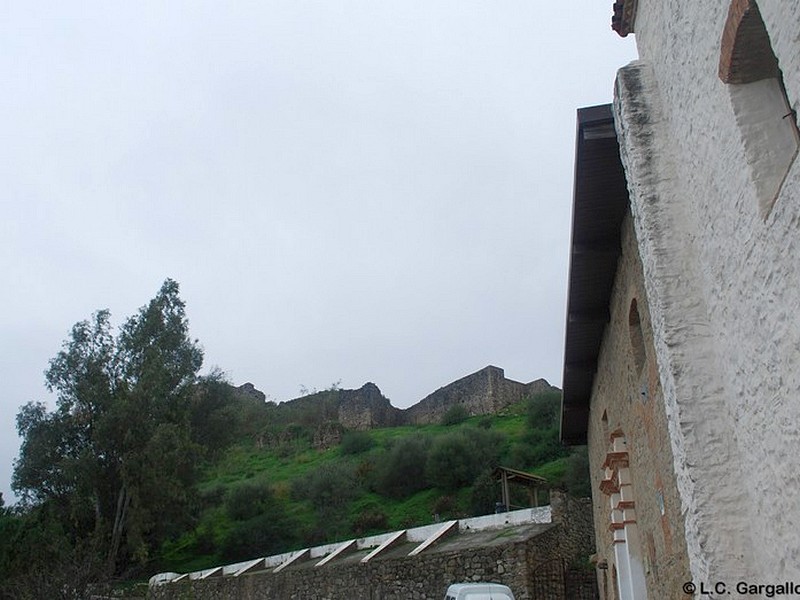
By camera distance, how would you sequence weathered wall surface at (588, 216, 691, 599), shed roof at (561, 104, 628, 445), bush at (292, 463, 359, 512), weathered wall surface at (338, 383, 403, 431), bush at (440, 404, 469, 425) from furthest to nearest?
weathered wall surface at (338, 383, 403, 431) → bush at (440, 404, 469, 425) → bush at (292, 463, 359, 512) → weathered wall surface at (588, 216, 691, 599) → shed roof at (561, 104, 628, 445)

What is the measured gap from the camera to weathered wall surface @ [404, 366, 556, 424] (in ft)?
163

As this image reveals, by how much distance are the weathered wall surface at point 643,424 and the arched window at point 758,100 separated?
2.91 m

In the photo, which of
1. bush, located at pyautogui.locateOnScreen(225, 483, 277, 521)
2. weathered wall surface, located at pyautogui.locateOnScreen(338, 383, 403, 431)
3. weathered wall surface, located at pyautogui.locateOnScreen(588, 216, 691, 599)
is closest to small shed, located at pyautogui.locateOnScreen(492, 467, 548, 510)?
weathered wall surface, located at pyautogui.locateOnScreen(588, 216, 691, 599)

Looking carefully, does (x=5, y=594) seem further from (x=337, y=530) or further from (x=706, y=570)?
(x=706, y=570)

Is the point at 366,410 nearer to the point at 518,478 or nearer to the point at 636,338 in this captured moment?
the point at 518,478

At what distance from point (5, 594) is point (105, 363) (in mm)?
9950

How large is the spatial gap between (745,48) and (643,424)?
473cm

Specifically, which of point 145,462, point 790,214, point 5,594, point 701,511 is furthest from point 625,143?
point 145,462

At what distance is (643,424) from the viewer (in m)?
7.86

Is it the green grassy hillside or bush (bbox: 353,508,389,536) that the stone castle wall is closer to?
the green grassy hillside

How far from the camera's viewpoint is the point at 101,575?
17.0m

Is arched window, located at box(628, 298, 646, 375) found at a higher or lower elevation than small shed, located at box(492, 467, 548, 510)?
lower

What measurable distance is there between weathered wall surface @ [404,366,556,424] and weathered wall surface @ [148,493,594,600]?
104 ft

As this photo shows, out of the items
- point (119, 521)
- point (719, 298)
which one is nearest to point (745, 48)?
point (719, 298)
